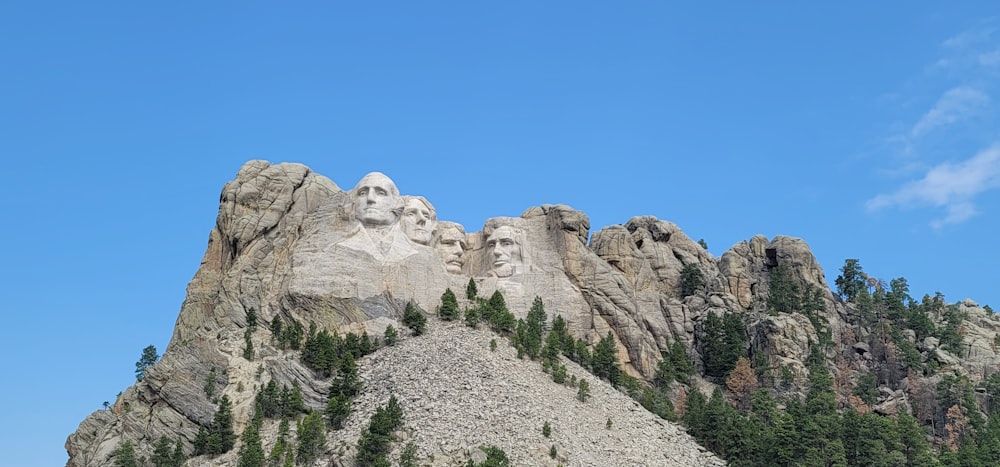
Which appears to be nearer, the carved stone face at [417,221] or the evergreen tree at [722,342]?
the carved stone face at [417,221]

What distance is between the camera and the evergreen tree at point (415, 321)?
91750 mm

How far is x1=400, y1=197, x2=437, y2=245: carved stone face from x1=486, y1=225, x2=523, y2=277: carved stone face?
3.67 metres

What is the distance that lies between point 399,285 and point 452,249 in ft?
23.1

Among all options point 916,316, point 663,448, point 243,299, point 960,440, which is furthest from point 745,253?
point 243,299

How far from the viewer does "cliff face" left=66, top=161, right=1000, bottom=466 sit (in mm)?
87125

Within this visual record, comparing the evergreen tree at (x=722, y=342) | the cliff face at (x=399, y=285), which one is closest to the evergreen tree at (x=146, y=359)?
the cliff face at (x=399, y=285)

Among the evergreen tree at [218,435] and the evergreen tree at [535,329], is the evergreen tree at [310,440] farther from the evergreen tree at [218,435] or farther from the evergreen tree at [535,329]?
the evergreen tree at [535,329]

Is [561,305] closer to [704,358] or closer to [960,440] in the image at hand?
[704,358]

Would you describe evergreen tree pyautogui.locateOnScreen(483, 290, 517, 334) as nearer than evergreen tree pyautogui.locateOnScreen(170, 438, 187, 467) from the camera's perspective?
No

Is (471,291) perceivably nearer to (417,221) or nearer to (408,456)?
(417,221)

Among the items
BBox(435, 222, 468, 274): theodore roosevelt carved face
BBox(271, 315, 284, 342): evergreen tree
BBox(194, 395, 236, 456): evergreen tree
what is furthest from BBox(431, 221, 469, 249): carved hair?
BBox(194, 395, 236, 456): evergreen tree

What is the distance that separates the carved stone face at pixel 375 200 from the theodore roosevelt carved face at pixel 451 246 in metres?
4.15

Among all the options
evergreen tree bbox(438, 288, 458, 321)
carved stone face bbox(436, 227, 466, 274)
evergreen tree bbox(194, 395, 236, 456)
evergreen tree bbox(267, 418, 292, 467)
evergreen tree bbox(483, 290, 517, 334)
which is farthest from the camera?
carved stone face bbox(436, 227, 466, 274)

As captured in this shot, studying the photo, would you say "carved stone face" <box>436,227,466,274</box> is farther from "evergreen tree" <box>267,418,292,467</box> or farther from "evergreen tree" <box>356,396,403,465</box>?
"evergreen tree" <box>267,418,292,467</box>
